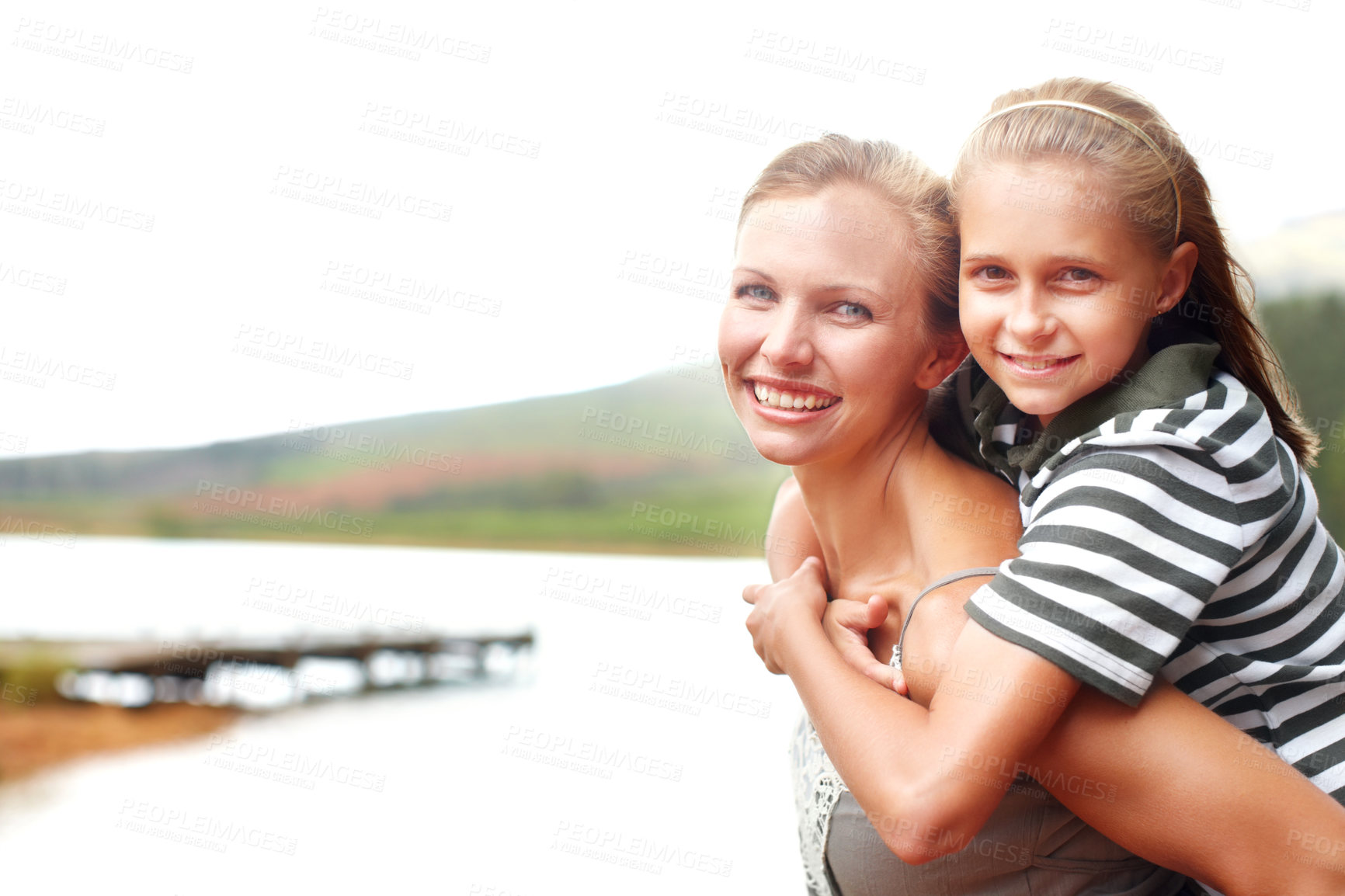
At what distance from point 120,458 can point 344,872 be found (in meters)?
35.7

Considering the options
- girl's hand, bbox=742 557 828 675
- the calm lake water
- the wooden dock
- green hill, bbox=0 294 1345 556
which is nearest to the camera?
girl's hand, bbox=742 557 828 675

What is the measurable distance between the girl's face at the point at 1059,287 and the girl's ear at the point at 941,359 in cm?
22

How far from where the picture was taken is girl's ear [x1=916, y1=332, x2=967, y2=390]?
1.52 meters

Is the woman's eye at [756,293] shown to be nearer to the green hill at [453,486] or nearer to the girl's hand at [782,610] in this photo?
the girl's hand at [782,610]

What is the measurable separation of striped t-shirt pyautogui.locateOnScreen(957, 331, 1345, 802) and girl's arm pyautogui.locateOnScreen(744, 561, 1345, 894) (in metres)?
0.06

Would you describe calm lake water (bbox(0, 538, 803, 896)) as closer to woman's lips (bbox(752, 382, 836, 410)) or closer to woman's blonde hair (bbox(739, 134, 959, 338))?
woman's lips (bbox(752, 382, 836, 410))

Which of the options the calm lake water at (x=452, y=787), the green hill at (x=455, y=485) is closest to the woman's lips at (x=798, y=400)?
the calm lake water at (x=452, y=787)

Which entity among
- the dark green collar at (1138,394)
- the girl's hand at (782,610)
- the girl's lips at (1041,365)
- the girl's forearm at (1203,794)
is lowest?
the girl's forearm at (1203,794)

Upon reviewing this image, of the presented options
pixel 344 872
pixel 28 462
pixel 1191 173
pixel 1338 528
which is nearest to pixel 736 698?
pixel 1191 173

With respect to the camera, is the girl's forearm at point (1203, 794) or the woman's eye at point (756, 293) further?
the woman's eye at point (756, 293)

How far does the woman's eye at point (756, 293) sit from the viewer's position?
151 cm

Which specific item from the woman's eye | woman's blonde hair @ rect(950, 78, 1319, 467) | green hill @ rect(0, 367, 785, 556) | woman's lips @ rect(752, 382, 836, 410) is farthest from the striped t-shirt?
green hill @ rect(0, 367, 785, 556)

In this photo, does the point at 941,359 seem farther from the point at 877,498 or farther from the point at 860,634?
the point at 860,634

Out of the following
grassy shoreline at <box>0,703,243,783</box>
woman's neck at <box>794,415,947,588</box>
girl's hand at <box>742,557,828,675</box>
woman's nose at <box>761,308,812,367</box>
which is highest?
woman's nose at <box>761,308,812,367</box>
